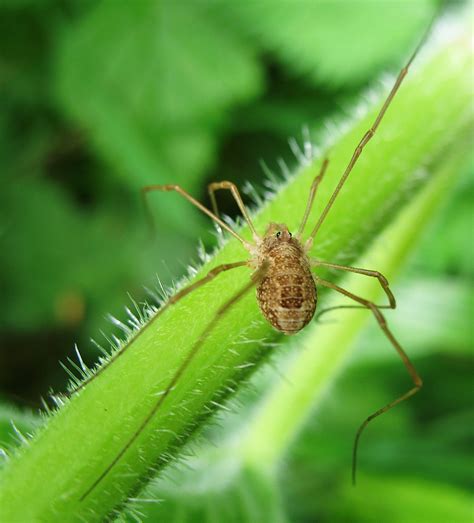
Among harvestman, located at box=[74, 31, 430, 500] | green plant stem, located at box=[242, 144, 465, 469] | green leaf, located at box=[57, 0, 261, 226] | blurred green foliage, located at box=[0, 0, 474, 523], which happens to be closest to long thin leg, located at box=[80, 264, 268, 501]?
harvestman, located at box=[74, 31, 430, 500]

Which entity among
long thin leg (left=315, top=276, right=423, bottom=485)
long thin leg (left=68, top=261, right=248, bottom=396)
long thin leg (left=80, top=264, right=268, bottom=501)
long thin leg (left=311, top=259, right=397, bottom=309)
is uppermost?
long thin leg (left=68, top=261, right=248, bottom=396)

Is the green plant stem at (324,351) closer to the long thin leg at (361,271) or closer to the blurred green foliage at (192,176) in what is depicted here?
the long thin leg at (361,271)

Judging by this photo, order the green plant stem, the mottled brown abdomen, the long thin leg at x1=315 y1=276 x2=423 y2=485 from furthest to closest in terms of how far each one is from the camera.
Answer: the green plant stem, the long thin leg at x1=315 y1=276 x2=423 y2=485, the mottled brown abdomen

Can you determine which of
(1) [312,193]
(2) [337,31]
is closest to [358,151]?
(1) [312,193]

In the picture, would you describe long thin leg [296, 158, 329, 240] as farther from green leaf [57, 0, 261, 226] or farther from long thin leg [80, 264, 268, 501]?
green leaf [57, 0, 261, 226]

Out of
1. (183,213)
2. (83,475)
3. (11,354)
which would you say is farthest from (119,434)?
(11,354)

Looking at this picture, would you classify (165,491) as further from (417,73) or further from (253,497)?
(417,73)

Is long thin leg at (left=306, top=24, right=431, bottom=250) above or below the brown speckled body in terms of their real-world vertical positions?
above
